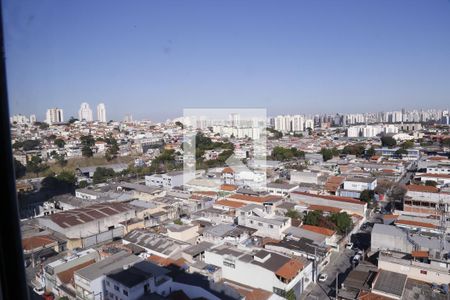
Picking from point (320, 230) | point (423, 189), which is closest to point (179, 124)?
point (423, 189)

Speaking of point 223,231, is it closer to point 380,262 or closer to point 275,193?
point 380,262

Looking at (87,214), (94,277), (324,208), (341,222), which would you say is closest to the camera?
(94,277)

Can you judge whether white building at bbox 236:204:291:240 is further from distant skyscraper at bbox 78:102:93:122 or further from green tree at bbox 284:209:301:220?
distant skyscraper at bbox 78:102:93:122

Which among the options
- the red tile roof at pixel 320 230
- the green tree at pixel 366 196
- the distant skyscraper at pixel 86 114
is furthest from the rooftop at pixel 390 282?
the distant skyscraper at pixel 86 114

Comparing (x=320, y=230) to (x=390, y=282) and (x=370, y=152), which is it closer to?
(x=390, y=282)

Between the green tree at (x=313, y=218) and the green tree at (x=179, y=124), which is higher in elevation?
the green tree at (x=179, y=124)

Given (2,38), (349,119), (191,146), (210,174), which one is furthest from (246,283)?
(349,119)

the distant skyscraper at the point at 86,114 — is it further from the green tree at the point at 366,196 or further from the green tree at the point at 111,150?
the green tree at the point at 366,196

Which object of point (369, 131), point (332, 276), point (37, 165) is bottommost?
point (332, 276)

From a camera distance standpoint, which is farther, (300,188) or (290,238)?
(300,188)
